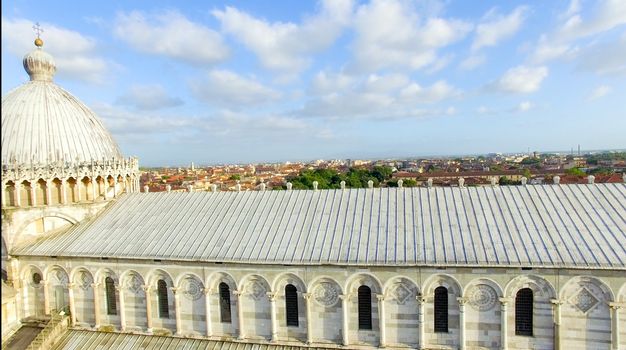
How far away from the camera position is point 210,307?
68.3ft

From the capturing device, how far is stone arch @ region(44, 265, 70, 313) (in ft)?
74.7

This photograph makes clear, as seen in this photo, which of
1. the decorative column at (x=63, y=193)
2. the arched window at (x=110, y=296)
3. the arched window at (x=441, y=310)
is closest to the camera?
the arched window at (x=441, y=310)

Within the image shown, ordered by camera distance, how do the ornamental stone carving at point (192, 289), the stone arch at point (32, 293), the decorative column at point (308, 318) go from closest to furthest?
1. the decorative column at point (308, 318)
2. the ornamental stone carving at point (192, 289)
3. the stone arch at point (32, 293)

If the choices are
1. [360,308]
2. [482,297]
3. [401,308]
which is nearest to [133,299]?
[360,308]

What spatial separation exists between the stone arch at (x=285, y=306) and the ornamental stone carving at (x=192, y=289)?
12.7 ft

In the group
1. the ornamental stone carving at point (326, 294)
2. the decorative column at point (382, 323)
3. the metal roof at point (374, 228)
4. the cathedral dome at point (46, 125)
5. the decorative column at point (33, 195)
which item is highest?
the cathedral dome at point (46, 125)

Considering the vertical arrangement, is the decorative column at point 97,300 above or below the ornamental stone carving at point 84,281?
below

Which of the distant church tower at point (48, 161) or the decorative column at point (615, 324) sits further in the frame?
the distant church tower at point (48, 161)

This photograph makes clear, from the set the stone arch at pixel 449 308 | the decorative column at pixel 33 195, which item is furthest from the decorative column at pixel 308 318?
the decorative column at pixel 33 195

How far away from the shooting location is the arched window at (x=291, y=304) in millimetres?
20188

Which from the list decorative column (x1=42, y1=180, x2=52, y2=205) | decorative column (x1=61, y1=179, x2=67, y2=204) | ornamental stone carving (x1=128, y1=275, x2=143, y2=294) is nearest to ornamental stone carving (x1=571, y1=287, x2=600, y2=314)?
ornamental stone carving (x1=128, y1=275, x2=143, y2=294)

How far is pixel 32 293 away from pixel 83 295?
3.23 m

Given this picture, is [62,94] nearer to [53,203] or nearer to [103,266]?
[53,203]

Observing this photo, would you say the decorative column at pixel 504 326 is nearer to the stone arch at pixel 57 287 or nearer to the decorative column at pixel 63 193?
the stone arch at pixel 57 287
